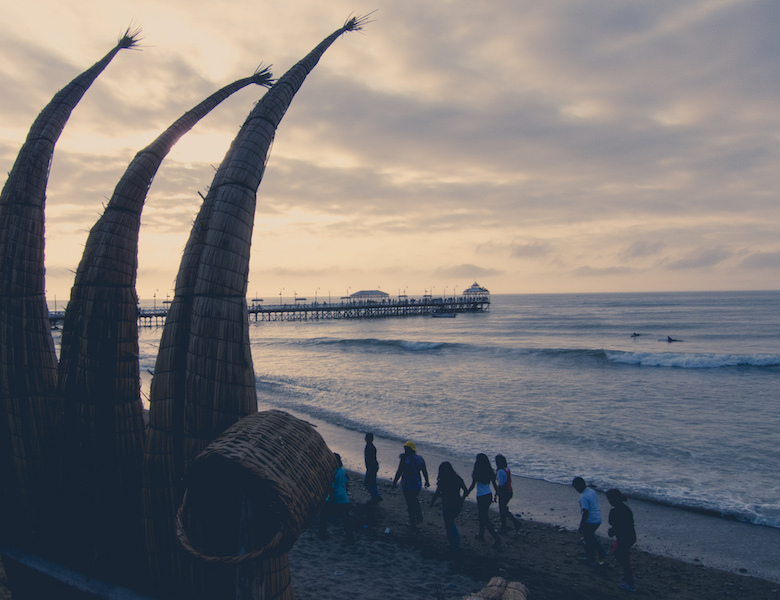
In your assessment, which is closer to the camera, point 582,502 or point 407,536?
point 582,502

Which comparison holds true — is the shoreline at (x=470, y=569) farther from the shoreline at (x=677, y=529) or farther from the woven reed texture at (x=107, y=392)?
the woven reed texture at (x=107, y=392)

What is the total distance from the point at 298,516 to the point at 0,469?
4.13 m

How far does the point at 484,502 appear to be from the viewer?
830cm

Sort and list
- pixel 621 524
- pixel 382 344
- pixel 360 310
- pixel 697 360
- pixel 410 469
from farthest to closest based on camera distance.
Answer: pixel 360 310 → pixel 382 344 → pixel 697 360 → pixel 410 469 → pixel 621 524

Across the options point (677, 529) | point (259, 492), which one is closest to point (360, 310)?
point (677, 529)

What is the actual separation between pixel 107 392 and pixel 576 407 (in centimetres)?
2003

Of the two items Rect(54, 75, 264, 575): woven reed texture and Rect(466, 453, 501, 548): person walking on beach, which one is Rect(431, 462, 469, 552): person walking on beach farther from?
Rect(54, 75, 264, 575): woven reed texture

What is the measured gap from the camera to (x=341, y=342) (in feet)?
166

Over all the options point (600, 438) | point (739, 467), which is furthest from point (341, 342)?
point (739, 467)

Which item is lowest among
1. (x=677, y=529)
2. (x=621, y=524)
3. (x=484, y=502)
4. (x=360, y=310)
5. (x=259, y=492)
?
(x=677, y=529)

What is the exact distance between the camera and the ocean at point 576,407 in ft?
41.7

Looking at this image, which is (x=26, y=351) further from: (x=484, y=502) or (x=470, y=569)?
(x=484, y=502)

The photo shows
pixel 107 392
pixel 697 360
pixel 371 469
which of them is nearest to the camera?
pixel 107 392

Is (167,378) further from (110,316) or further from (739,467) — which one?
(739,467)
